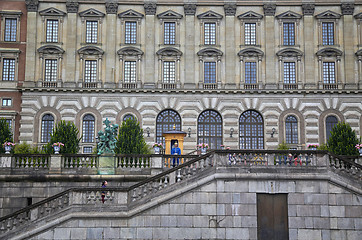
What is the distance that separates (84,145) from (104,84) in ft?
21.1

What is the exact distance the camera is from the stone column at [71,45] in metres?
54.6

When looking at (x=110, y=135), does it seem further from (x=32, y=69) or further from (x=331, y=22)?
(x=331, y=22)

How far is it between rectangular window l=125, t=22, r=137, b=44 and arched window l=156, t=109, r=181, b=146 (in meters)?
8.05

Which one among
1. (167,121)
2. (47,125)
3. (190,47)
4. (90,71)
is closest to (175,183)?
(167,121)

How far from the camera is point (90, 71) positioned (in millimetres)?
55000

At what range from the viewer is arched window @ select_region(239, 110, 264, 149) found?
54250 millimetres

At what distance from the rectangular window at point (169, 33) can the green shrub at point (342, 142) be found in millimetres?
18977

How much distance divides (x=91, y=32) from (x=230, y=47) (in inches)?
562

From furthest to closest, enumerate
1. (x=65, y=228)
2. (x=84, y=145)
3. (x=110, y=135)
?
(x=84, y=145)
(x=110, y=135)
(x=65, y=228)

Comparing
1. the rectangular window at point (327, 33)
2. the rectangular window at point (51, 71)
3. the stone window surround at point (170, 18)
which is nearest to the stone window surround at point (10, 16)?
the rectangular window at point (51, 71)

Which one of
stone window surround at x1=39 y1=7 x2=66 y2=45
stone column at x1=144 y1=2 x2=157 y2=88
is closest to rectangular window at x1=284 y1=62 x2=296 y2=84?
stone column at x1=144 y1=2 x2=157 y2=88

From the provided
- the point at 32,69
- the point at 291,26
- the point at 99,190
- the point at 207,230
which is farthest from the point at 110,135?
the point at 291,26

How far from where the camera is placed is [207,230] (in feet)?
87.0

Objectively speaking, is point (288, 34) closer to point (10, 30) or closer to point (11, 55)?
point (11, 55)
